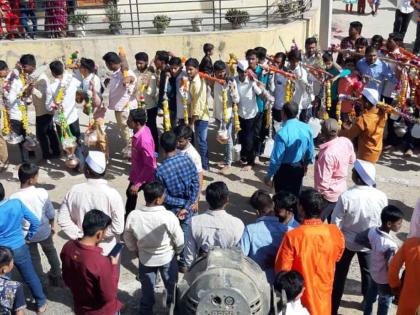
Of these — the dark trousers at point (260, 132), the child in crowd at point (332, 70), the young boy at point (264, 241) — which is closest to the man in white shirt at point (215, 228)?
the young boy at point (264, 241)

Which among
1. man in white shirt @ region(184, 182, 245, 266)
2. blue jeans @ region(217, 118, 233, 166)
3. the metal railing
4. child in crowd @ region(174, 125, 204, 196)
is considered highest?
the metal railing

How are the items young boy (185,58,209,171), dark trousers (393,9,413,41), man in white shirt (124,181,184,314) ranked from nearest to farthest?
man in white shirt (124,181,184,314), young boy (185,58,209,171), dark trousers (393,9,413,41)

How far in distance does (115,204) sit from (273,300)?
2527 mm

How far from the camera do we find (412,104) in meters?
8.88

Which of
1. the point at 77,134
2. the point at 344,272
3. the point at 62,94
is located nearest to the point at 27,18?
the point at 77,134

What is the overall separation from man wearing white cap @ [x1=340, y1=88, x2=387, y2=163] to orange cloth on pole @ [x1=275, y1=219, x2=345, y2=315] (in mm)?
2529

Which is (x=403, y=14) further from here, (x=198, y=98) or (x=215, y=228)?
(x=215, y=228)

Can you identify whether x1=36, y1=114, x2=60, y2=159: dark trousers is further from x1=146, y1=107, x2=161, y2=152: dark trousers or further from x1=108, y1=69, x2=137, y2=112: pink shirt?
x1=146, y1=107, x2=161, y2=152: dark trousers

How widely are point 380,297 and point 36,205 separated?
3.41 m

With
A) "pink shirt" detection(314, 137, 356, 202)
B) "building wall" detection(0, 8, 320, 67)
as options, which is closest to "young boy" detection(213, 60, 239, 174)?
"pink shirt" detection(314, 137, 356, 202)

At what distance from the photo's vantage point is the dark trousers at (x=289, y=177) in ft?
22.0

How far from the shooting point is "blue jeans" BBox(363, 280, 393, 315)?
5.08 meters

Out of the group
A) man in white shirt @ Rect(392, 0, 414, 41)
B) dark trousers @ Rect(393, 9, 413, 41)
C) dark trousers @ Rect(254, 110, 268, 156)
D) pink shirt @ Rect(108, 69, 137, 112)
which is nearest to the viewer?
pink shirt @ Rect(108, 69, 137, 112)

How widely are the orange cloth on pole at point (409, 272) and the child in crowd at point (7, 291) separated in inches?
118
